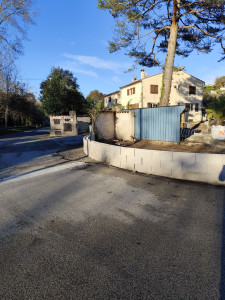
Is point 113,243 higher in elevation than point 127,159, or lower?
lower

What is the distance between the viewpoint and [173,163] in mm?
5227

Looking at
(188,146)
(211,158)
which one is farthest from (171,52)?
(211,158)

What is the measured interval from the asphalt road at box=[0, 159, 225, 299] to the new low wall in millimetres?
535

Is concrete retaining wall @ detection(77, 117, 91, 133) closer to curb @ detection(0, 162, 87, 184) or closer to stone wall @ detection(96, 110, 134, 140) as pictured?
stone wall @ detection(96, 110, 134, 140)

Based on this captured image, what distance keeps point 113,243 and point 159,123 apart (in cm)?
803

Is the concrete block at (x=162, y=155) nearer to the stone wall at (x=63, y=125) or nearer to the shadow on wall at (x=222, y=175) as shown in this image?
the shadow on wall at (x=222, y=175)

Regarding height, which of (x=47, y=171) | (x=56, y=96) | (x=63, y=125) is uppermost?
(x=56, y=96)

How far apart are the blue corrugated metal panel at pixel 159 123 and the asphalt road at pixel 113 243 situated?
5023 millimetres

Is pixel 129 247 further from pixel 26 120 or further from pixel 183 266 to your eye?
pixel 26 120

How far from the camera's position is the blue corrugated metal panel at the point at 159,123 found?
8.84 metres

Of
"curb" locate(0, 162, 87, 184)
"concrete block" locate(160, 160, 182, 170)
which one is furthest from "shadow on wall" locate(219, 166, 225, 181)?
"curb" locate(0, 162, 87, 184)

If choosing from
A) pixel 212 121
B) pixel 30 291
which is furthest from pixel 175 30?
pixel 30 291

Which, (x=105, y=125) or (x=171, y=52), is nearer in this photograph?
(x=171, y=52)

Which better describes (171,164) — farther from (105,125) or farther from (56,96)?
(56,96)
